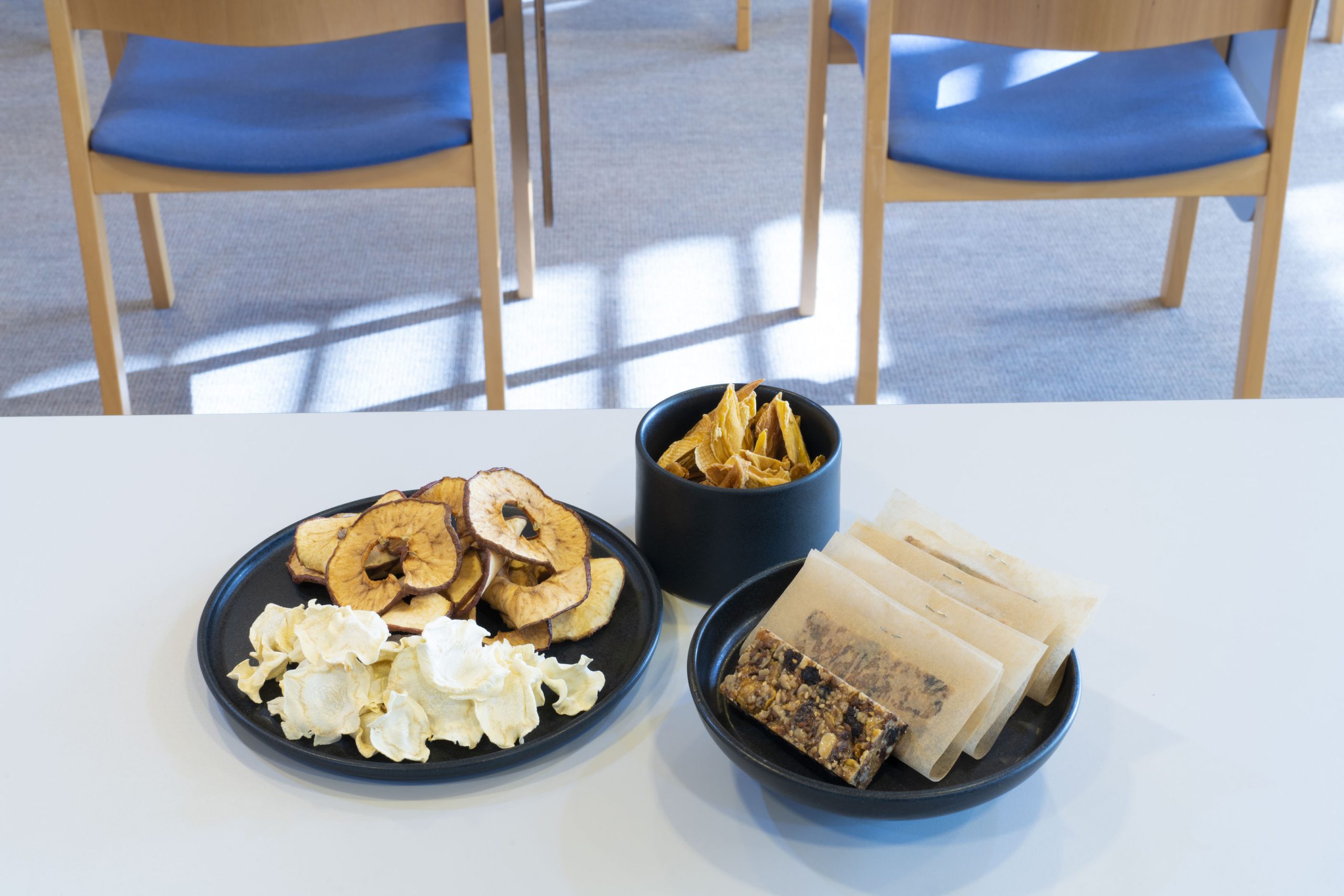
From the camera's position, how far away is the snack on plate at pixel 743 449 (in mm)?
658

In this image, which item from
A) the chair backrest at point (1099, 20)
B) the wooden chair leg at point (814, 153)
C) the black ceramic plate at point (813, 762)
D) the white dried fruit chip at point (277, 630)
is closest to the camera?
the black ceramic plate at point (813, 762)

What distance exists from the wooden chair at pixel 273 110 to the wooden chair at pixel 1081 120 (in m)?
0.44

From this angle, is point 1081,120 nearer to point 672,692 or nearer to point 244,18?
point 244,18

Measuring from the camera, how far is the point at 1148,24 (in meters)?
1.24

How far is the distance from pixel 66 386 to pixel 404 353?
0.47 m

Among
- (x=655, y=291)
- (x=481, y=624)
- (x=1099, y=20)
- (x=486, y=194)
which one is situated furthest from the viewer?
(x=655, y=291)

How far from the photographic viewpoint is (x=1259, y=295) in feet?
4.68

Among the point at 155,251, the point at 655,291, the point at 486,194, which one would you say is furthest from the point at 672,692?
the point at 155,251

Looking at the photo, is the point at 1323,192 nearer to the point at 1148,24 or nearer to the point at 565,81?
the point at 1148,24

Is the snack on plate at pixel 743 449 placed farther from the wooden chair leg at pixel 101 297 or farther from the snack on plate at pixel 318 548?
the wooden chair leg at pixel 101 297

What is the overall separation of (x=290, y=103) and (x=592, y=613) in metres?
1.02

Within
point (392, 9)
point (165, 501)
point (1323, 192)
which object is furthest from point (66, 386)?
point (1323, 192)

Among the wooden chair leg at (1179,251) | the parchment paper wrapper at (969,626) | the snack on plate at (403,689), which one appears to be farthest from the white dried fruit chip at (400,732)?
the wooden chair leg at (1179,251)

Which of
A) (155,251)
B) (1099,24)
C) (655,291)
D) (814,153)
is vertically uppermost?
(1099,24)
